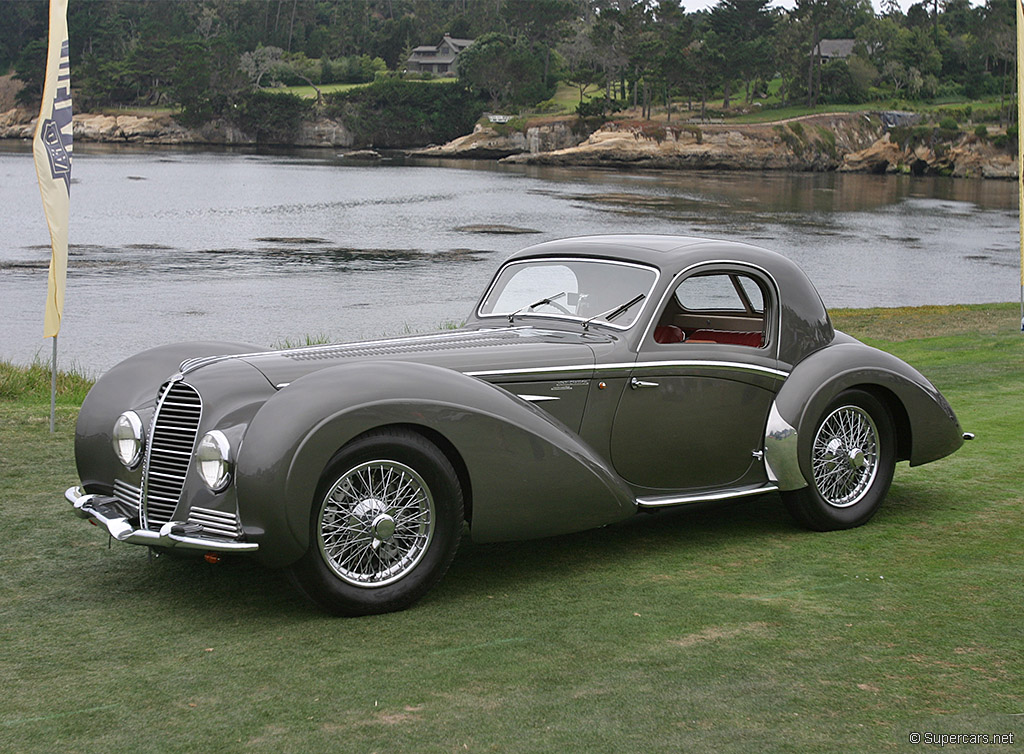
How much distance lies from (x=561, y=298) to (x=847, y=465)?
2.09 metres

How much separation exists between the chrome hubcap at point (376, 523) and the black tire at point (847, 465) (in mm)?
2570

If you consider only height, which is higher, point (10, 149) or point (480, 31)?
point (480, 31)

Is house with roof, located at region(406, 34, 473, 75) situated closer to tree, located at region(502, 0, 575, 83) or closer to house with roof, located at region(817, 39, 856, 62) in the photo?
tree, located at region(502, 0, 575, 83)

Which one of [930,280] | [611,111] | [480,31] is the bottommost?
[930,280]

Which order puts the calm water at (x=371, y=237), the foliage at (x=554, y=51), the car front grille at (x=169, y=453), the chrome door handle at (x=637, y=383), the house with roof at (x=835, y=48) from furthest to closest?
the house with roof at (x=835, y=48)
the foliage at (x=554, y=51)
the calm water at (x=371, y=237)
the chrome door handle at (x=637, y=383)
the car front grille at (x=169, y=453)

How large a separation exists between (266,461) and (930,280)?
119 feet

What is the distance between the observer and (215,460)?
473cm

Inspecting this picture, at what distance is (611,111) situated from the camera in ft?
398

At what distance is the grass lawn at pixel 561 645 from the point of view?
11.9 ft

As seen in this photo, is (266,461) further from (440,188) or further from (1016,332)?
(440,188)

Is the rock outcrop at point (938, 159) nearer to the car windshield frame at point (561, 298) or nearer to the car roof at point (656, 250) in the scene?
the car roof at point (656, 250)

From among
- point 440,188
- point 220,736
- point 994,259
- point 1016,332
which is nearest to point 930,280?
point 994,259

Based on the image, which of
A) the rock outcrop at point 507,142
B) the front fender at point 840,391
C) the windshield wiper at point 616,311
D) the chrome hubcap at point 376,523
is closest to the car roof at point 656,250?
the windshield wiper at point 616,311

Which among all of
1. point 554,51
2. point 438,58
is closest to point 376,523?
point 554,51
